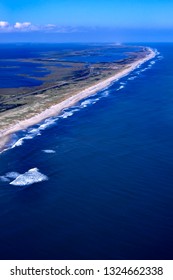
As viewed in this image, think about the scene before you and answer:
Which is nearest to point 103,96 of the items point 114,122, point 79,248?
point 114,122

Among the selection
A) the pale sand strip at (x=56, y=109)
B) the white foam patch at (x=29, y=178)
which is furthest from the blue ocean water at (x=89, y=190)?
the pale sand strip at (x=56, y=109)

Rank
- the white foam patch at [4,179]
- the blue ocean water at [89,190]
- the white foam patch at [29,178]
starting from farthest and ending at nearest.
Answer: the white foam patch at [4,179] → the white foam patch at [29,178] → the blue ocean water at [89,190]

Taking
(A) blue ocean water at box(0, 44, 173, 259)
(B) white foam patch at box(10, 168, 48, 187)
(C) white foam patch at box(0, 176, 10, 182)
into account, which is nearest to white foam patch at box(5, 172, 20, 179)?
(A) blue ocean water at box(0, 44, 173, 259)

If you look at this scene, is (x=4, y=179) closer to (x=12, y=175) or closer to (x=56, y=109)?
(x=12, y=175)

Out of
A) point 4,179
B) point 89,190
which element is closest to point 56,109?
point 4,179

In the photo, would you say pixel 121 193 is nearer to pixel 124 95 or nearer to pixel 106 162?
pixel 106 162

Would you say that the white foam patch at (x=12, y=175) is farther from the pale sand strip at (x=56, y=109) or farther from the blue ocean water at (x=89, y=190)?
the pale sand strip at (x=56, y=109)

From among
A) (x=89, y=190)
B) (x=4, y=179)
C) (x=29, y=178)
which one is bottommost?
(x=89, y=190)
